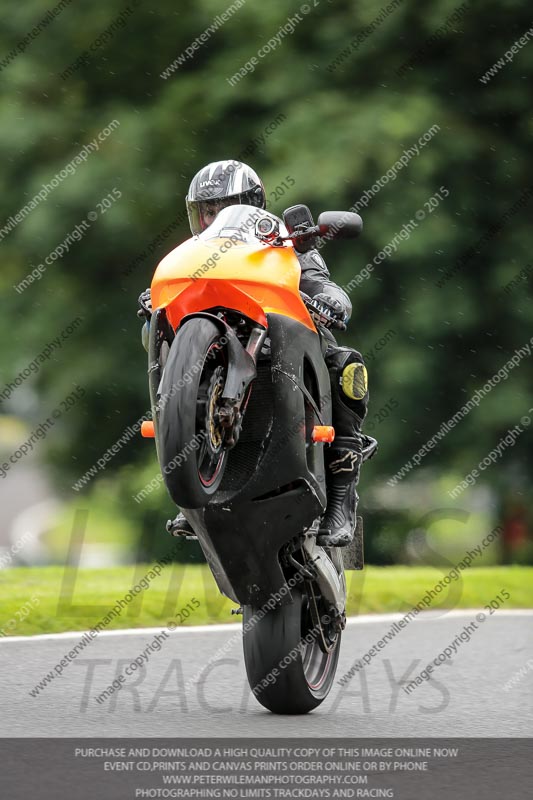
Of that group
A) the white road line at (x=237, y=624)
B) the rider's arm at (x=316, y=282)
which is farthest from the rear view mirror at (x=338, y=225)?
the white road line at (x=237, y=624)

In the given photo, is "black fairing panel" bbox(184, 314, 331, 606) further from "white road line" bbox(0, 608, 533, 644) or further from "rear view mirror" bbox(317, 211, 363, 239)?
"white road line" bbox(0, 608, 533, 644)

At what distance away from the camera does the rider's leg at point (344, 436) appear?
741 centimetres

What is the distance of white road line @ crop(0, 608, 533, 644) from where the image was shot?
9.61 m

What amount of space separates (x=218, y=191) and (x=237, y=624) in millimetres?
4155

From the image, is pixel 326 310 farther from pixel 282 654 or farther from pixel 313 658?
pixel 313 658

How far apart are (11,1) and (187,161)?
89.3 inches

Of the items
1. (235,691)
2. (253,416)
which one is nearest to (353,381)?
(253,416)

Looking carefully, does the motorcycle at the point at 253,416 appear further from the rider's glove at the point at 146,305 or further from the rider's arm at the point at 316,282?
the rider's glove at the point at 146,305

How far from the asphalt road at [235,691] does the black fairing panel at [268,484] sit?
0.69 metres

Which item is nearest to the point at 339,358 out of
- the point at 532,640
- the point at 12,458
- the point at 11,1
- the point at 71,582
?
the point at 532,640

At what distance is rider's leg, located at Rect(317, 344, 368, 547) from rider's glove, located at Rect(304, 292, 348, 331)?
28 centimetres

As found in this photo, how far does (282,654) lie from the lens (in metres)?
7.17

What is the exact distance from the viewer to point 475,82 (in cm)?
1538

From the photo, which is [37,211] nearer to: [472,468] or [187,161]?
[187,161]
